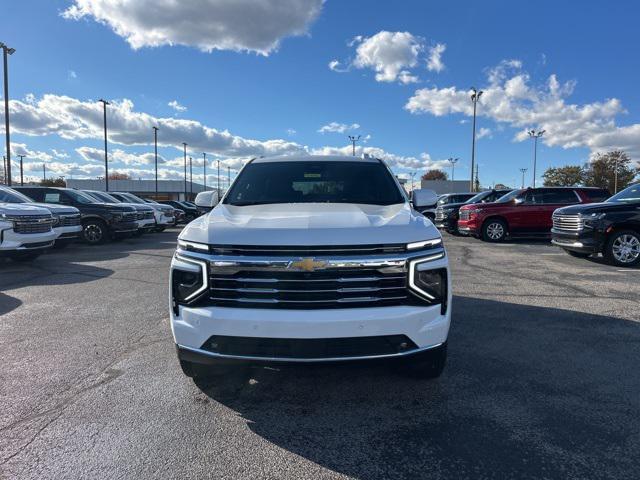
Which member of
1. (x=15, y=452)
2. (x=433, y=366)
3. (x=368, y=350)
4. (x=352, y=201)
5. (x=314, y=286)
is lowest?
→ (x=15, y=452)

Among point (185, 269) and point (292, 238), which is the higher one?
point (292, 238)

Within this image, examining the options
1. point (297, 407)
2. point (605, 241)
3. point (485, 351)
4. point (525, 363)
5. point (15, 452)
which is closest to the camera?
point (15, 452)

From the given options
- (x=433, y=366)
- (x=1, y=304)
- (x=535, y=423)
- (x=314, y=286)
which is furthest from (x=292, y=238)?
(x=1, y=304)

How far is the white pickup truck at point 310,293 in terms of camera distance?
9.23 feet

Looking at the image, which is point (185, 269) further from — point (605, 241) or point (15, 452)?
point (605, 241)

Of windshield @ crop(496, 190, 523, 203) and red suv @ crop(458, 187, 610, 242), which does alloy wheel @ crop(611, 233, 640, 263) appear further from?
→ windshield @ crop(496, 190, 523, 203)

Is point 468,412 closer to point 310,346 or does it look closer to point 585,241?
point 310,346

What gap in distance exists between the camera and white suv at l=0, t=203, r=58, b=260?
8.88 m

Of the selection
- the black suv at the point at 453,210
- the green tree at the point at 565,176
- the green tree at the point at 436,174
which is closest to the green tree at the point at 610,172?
the green tree at the point at 565,176

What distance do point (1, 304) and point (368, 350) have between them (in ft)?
19.0

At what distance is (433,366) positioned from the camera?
3.33 metres

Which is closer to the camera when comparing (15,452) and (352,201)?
(15,452)

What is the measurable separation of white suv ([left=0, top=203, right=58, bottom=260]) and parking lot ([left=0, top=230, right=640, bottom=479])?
4.12 m

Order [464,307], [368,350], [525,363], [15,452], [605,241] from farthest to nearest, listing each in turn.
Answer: [605,241]
[464,307]
[525,363]
[368,350]
[15,452]
